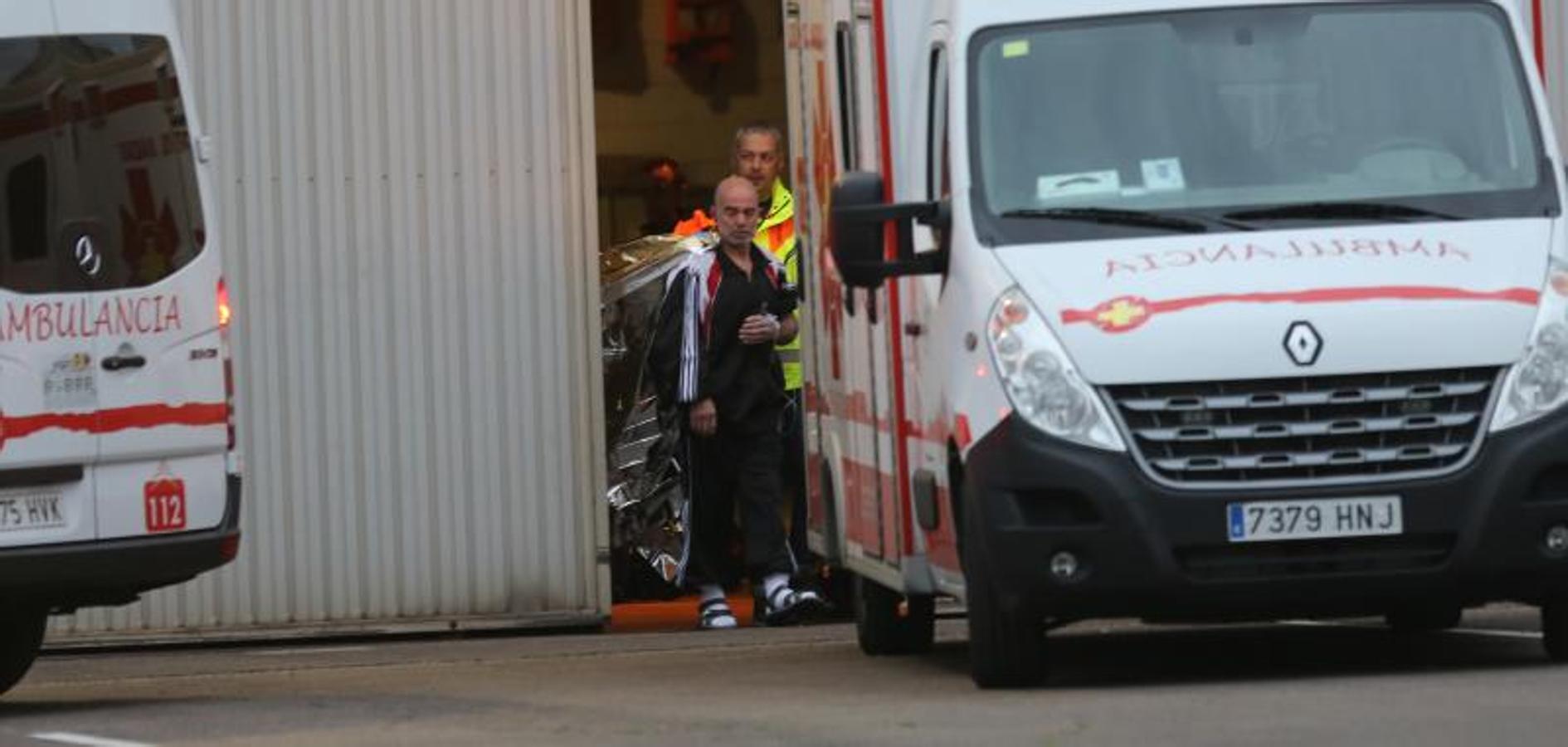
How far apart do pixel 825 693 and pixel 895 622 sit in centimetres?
214

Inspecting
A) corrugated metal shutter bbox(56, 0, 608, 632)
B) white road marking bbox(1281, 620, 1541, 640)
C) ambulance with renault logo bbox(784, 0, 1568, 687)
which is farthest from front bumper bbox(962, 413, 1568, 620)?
corrugated metal shutter bbox(56, 0, 608, 632)

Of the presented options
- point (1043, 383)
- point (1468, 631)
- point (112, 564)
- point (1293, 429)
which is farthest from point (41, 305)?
point (1468, 631)

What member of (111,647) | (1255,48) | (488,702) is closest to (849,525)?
(488,702)

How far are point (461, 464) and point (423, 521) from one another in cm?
30

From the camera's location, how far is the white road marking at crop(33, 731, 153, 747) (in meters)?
11.7

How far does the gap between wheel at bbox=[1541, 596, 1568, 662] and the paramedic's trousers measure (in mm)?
5455

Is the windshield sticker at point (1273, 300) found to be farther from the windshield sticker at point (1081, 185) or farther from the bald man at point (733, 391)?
the bald man at point (733, 391)

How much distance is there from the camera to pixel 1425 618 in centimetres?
1416

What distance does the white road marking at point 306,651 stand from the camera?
17406 millimetres

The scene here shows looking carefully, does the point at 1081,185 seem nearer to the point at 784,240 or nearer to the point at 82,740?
the point at 82,740

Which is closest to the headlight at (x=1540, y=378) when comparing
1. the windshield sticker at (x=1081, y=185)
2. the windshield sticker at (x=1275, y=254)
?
the windshield sticker at (x=1275, y=254)

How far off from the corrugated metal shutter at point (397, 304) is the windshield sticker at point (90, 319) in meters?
4.69

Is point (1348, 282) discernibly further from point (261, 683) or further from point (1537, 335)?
point (261, 683)

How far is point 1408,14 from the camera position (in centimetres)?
1259
